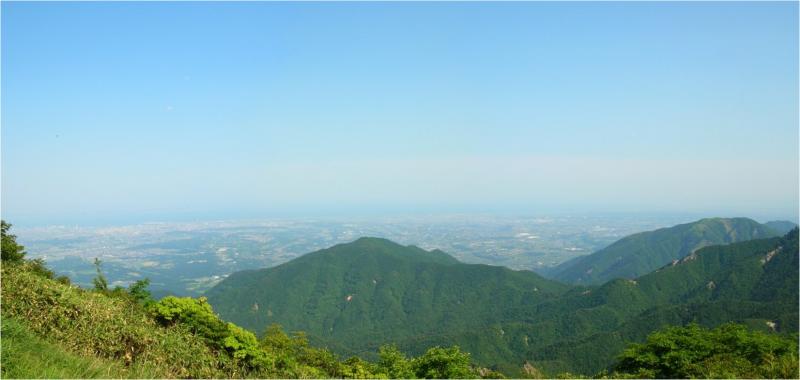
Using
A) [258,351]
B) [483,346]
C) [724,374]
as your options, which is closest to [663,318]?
[483,346]

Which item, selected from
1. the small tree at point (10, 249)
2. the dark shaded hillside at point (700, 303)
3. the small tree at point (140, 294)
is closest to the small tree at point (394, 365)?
the small tree at point (140, 294)

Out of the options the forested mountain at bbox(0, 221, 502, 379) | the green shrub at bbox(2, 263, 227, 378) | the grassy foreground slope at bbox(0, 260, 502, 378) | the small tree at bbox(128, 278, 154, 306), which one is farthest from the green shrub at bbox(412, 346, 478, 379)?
the small tree at bbox(128, 278, 154, 306)

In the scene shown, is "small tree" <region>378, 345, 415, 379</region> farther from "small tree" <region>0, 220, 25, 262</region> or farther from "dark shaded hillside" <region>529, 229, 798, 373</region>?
"dark shaded hillside" <region>529, 229, 798, 373</region>

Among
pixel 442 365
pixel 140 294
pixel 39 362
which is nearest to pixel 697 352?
pixel 442 365

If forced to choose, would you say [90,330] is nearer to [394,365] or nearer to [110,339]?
[110,339]

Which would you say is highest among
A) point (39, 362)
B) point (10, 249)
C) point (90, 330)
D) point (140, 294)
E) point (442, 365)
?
point (10, 249)

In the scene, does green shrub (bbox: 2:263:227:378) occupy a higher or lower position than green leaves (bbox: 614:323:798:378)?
higher

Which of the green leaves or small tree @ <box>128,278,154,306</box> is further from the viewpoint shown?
the green leaves

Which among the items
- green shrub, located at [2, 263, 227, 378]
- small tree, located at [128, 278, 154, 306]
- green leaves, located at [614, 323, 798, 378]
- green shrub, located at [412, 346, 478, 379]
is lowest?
green leaves, located at [614, 323, 798, 378]

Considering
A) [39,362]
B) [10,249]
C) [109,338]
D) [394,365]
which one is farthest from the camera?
[394,365]

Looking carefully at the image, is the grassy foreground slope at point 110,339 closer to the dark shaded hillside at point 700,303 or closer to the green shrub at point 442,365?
the green shrub at point 442,365

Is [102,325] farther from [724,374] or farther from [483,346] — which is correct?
[483,346]
